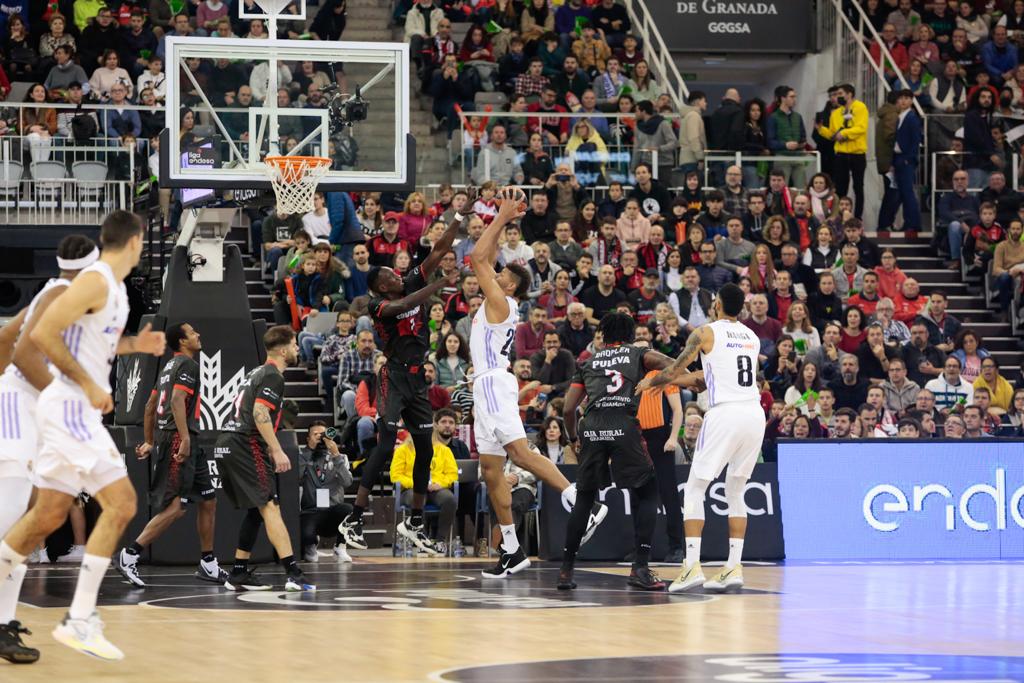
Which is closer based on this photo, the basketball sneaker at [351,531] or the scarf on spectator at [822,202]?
the basketball sneaker at [351,531]

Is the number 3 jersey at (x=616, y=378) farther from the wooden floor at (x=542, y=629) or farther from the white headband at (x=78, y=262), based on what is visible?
the white headband at (x=78, y=262)

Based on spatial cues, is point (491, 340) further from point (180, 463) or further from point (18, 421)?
point (18, 421)

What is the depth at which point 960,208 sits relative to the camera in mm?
25078

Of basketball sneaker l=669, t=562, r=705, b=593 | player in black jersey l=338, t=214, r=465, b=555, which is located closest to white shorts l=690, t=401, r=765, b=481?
basketball sneaker l=669, t=562, r=705, b=593

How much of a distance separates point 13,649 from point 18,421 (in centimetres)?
119

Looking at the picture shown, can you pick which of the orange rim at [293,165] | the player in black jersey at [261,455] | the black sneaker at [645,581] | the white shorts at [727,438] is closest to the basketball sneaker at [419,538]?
the player in black jersey at [261,455]

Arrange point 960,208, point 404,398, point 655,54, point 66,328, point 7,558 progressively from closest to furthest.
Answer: point 66,328 → point 7,558 → point 404,398 → point 960,208 → point 655,54

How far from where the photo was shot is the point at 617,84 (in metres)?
25.1

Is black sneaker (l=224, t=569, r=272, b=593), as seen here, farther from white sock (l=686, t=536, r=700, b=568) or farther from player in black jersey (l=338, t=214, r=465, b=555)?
white sock (l=686, t=536, r=700, b=568)

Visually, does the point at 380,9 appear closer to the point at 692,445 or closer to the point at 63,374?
the point at 692,445

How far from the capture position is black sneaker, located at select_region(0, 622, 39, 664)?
8.68m

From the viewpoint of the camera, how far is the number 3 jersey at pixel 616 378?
42.4 ft

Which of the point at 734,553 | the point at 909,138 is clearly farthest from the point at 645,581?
the point at 909,138

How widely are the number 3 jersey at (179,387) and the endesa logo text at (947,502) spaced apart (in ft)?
20.6
